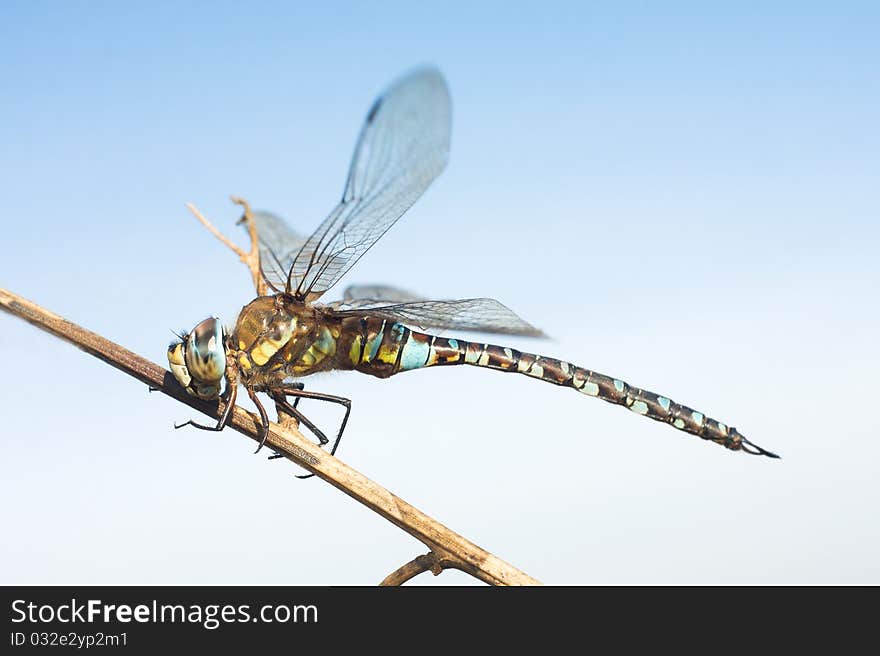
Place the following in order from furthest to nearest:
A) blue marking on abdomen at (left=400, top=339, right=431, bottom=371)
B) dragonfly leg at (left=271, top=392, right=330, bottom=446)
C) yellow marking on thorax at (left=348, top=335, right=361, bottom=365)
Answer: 1. blue marking on abdomen at (left=400, top=339, right=431, bottom=371)
2. yellow marking on thorax at (left=348, top=335, right=361, bottom=365)
3. dragonfly leg at (left=271, top=392, right=330, bottom=446)

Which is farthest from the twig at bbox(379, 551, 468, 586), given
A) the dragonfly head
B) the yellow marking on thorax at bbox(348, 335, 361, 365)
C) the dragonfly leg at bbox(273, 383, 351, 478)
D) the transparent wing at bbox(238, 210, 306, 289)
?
the transparent wing at bbox(238, 210, 306, 289)

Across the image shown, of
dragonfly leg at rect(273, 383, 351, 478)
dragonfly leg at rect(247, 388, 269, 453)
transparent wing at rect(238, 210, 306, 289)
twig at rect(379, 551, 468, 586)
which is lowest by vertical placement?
twig at rect(379, 551, 468, 586)

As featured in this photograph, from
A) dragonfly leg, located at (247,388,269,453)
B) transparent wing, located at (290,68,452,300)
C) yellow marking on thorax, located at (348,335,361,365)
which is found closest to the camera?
dragonfly leg, located at (247,388,269,453)

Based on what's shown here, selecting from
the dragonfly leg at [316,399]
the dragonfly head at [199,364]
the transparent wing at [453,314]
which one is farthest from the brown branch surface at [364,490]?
the transparent wing at [453,314]

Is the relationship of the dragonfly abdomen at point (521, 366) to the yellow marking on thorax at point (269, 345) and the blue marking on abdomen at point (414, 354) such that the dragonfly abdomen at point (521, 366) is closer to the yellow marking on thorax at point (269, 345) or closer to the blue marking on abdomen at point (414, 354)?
the blue marking on abdomen at point (414, 354)

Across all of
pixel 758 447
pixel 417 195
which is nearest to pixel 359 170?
pixel 417 195

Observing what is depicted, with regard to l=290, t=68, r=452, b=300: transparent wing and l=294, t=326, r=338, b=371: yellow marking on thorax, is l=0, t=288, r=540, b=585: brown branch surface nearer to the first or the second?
l=294, t=326, r=338, b=371: yellow marking on thorax

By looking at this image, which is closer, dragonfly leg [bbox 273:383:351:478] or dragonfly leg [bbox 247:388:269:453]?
dragonfly leg [bbox 247:388:269:453]
